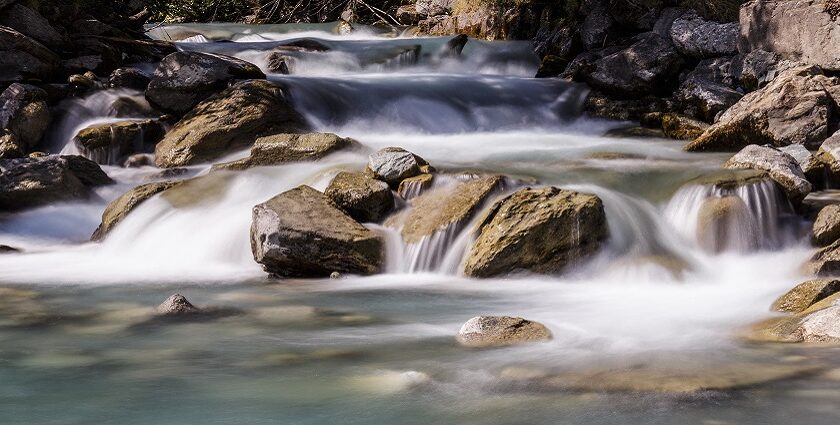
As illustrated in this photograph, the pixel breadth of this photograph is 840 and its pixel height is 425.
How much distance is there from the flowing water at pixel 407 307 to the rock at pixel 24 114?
0.30 metres

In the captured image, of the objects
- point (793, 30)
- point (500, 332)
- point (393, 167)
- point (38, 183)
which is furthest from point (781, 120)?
point (38, 183)

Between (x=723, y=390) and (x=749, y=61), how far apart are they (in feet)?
30.6

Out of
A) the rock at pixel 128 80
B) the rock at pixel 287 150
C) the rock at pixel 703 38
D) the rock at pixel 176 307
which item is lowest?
the rock at pixel 176 307

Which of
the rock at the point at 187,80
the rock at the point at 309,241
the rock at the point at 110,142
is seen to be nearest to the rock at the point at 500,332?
the rock at the point at 309,241

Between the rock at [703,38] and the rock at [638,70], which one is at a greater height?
the rock at [703,38]

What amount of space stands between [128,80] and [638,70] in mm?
7523

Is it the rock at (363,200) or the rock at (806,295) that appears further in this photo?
the rock at (363,200)

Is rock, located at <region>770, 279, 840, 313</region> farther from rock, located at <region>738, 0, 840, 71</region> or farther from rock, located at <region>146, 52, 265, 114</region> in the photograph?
rock, located at <region>146, 52, 265, 114</region>

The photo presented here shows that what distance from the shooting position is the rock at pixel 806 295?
5543 mm

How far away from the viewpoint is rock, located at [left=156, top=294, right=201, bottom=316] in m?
5.99

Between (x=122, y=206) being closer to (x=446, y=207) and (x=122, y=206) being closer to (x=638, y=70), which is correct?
(x=446, y=207)

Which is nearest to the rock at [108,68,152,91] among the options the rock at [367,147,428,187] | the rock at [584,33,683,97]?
the rock at [367,147,428,187]

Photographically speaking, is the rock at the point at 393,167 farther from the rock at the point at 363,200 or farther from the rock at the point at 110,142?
the rock at the point at 110,142

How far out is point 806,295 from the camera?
5.65m
